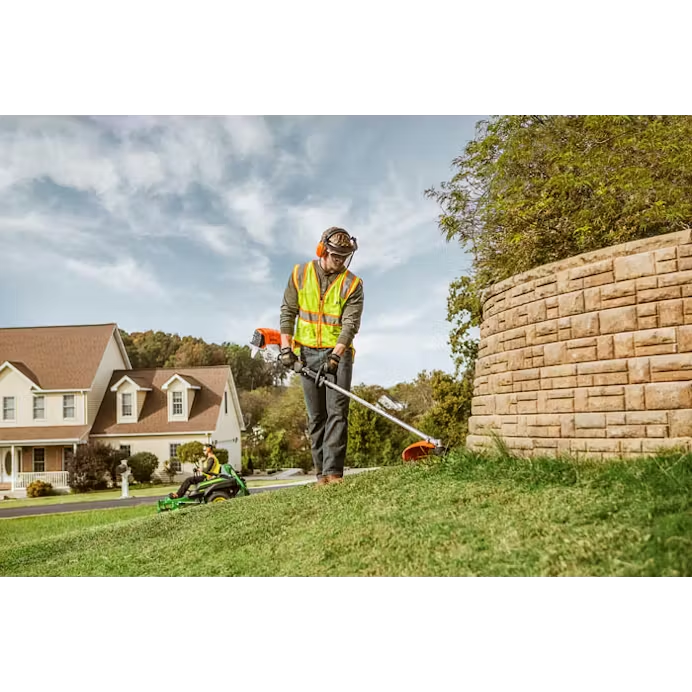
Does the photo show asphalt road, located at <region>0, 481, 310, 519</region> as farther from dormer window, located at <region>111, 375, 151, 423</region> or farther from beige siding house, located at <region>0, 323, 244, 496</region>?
dormer window, located at <region>111, 375, 151, 423</region>

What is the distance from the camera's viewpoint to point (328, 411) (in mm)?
3633

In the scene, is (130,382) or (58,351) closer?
(58,351)

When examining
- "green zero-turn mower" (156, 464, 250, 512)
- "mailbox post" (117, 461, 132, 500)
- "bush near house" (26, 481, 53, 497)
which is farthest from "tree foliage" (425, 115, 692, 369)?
"bush near house" (26, 481, 53, 497)

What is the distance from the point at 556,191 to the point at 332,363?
192 centimetres

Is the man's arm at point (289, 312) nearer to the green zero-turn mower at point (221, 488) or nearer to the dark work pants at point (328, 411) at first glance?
the dark work pants at point (328, 411)

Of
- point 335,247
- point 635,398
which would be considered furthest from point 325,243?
point 635,398

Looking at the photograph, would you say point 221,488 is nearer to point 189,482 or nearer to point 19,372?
point 189,482

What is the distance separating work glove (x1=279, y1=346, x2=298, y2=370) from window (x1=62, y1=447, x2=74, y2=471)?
1.36m
